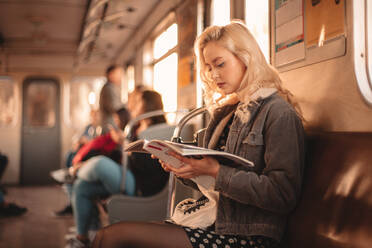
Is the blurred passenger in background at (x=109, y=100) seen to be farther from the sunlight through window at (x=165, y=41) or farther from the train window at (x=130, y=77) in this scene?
the train window at (x=130, y=77)

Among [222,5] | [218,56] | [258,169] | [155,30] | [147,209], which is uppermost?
[155,30]

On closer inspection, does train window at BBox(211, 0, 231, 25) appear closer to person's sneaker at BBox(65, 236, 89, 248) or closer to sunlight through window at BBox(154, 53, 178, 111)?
sunlight through window at BBox(154, 53, 178, 111)

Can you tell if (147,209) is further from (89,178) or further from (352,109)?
(352,109)

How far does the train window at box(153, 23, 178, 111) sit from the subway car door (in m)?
4.09

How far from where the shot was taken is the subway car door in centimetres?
862

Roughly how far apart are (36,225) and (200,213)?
11.2 feet

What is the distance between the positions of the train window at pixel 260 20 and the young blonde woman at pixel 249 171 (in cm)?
66

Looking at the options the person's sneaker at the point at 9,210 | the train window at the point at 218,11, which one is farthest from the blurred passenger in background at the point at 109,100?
the train window at the point at 218,11

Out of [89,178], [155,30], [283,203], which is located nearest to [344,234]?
[283,203]

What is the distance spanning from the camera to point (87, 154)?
3.48 m

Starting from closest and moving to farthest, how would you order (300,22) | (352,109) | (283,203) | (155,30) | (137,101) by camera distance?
1. (283,203)
2. (352,109)
3. (300,22)
4. (137,101)
5. (155,30)

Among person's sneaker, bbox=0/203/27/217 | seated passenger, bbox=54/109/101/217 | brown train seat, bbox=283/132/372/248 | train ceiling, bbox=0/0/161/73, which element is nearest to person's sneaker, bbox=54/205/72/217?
seated passenger, bbox=54/109/101/217

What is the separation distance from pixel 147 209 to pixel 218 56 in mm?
1613

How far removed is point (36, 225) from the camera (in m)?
4.33
